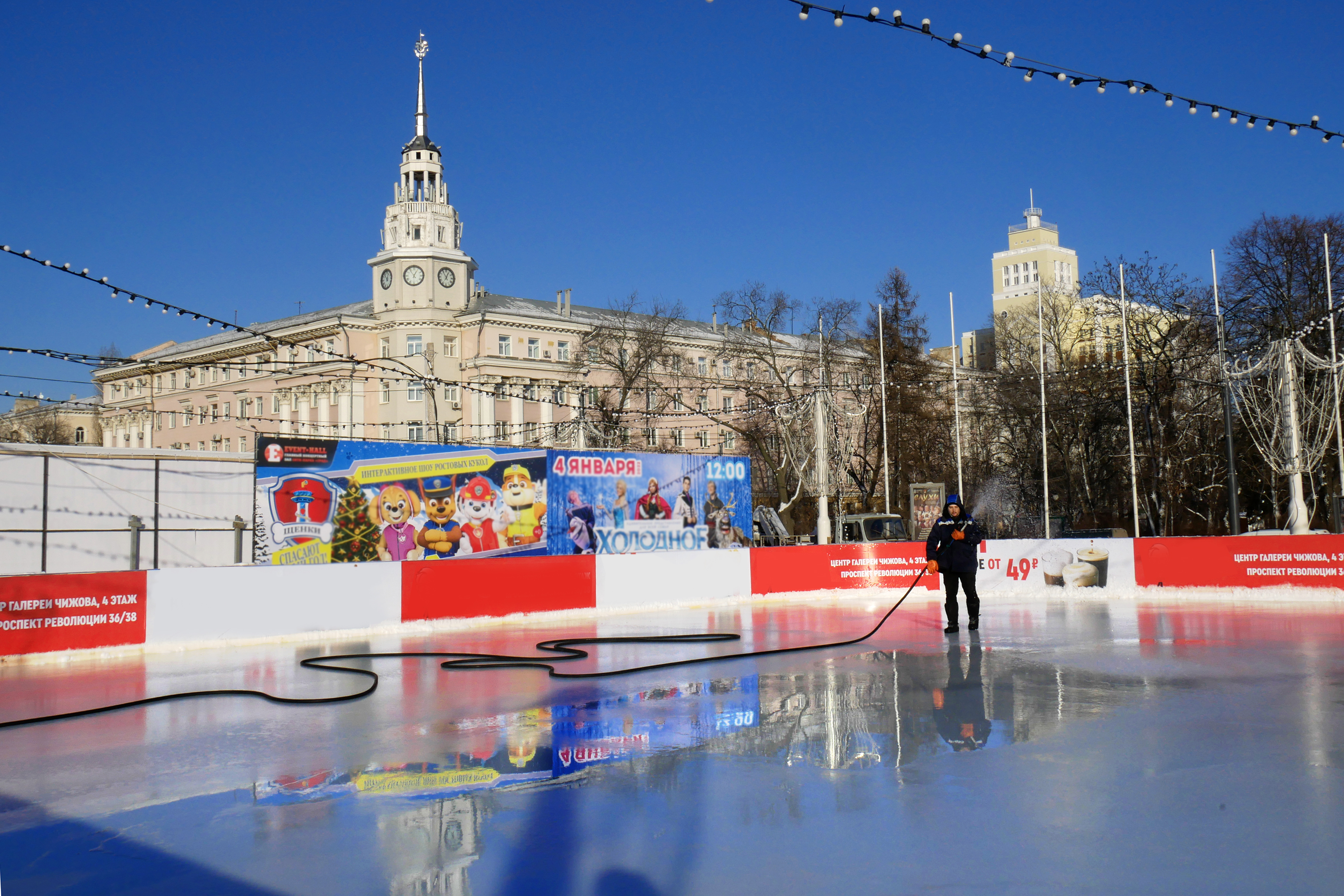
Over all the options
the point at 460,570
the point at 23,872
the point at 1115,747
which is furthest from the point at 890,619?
the point at 23,872

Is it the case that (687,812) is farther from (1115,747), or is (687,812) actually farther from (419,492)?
(419,492)

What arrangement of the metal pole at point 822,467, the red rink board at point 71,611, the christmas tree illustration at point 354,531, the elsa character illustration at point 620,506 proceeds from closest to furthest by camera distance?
the red rink board at point 71,611
the christmas tree illustration at point 354,531
the metal pole at point 822,467
the elsa character illustration at point 620,506

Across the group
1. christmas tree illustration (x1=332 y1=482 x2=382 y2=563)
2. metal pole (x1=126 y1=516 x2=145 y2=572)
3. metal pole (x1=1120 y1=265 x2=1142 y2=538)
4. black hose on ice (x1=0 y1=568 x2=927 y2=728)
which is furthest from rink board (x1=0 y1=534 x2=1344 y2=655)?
metal pole (x1=126 y1=516 x2=145 y2=572)

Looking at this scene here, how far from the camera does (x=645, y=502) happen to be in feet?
96.1

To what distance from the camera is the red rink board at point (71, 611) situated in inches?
568

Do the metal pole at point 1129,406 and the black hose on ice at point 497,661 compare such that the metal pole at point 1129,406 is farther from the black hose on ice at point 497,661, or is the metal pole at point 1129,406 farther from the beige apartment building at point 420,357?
the beige apartment building at point 420,357

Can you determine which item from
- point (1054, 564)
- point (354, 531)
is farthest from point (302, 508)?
point (1054, 564)

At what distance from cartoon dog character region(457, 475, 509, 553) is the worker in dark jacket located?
1475 cm

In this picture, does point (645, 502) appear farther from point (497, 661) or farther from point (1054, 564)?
point (497, 661)

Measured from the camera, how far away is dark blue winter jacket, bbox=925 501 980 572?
1474 centimetres

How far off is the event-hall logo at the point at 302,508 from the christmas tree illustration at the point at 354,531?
0.21 meters

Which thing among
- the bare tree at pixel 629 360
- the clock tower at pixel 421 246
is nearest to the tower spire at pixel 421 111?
the clock tower at pixel 421 246

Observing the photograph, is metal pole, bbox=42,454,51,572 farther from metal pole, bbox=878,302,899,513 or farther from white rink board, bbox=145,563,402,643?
metal pole, bbox=878,302,899,513

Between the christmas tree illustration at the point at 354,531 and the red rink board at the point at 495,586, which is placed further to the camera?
the christmas tree illustration at the point at 354,531
